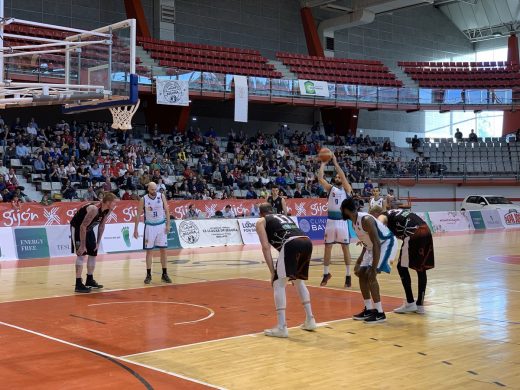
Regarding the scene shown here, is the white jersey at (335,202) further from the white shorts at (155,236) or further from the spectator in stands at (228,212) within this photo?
the spectator in stands at (228,212)

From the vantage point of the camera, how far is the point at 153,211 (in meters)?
12.5

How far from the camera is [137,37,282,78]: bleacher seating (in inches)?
1231

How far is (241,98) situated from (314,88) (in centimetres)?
496

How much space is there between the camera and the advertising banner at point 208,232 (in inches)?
832

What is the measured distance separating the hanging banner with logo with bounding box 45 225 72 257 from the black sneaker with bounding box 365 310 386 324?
38.7ft

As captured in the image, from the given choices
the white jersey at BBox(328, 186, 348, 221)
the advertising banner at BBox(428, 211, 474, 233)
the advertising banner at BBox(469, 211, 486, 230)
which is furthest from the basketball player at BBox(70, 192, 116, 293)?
the advertising banner at BBox(469, 211, 486, 230)

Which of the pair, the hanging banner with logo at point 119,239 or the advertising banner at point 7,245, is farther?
the hanging banner with logo at point 119,239

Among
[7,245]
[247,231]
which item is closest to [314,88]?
[247,231]

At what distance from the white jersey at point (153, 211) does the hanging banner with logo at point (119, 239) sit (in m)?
7.16

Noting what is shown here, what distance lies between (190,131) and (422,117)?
18.6 metres

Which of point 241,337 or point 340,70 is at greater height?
point 340,70

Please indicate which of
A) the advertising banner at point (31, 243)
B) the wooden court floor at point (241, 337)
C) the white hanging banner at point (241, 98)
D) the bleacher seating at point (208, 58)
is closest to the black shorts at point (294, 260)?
the wooden court floor at point (241, 337)

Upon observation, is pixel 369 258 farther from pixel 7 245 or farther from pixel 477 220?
pixel 477 220

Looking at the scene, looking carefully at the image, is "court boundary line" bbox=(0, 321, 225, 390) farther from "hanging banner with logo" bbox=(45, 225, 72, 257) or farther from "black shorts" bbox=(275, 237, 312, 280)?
"hanging banner with logo" bbox=(45, 225, 72, 257)
